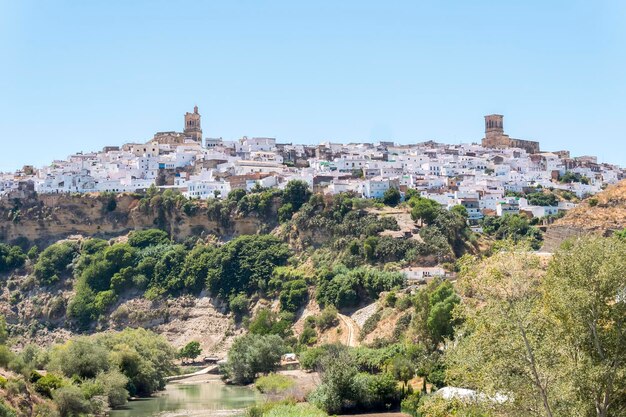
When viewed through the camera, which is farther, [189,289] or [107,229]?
[107,229]

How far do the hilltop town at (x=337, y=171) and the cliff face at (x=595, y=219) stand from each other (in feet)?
38.2

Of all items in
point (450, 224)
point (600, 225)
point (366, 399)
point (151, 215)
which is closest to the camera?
point (366, 399)

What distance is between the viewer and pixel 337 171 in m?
84.6

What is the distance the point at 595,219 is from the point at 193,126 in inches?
2554

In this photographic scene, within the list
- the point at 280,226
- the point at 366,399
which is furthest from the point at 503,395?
the point at 280,226

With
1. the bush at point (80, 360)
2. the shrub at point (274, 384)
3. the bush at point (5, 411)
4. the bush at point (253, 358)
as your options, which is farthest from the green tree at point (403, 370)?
the bush at point (5, 411)

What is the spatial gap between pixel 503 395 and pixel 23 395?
21.8m

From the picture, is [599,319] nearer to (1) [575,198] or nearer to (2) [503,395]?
(2) [503,395]

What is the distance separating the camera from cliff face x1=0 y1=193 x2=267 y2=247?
259 ft

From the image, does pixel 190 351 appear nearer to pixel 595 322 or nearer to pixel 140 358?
pixel 140 358

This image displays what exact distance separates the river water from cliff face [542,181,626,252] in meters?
21.3

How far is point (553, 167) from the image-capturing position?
3735 inches

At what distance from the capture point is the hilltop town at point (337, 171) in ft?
254

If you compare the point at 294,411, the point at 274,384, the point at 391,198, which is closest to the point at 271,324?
the point at 391,198
